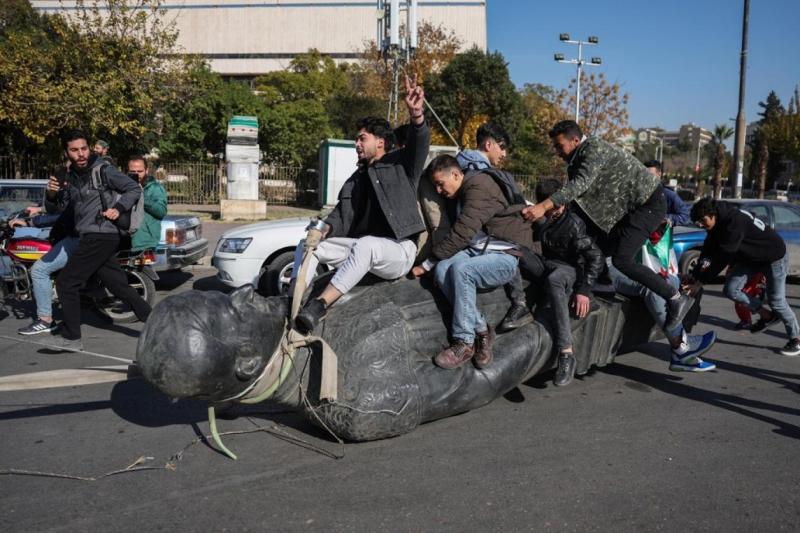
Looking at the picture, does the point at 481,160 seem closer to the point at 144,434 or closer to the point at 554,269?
the point at 554,269

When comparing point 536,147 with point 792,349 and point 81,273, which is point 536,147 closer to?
point 792,349

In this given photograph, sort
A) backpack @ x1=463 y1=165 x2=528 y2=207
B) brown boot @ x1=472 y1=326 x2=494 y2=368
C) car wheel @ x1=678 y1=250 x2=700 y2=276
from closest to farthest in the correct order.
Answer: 1. brown boot @ x1=472 y1=326 x2=494 y2=368
2. backpack @ x1=463 y1=165 x2=528 y2=207
3. car wheel @ x1=678 y1=250 x2=700 y2=276

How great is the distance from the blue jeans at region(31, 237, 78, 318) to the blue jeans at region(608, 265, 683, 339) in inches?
202

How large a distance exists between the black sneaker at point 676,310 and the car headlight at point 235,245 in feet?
17.2

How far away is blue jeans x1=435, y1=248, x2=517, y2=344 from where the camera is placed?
4.24 m

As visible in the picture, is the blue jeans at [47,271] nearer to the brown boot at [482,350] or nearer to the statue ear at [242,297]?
the statue ear at [242,297]

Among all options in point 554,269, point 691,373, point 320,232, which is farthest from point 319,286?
point 691,373

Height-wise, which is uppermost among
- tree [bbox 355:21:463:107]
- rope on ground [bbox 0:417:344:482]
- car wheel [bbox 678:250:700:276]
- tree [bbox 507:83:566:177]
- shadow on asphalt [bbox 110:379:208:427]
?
tree [bbox 355:21:463:107]

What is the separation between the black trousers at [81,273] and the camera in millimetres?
6074

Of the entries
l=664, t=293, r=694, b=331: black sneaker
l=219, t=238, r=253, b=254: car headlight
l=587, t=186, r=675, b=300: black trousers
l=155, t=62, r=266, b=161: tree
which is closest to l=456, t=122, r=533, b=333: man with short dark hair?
l=587, t=186, r=675, b=300: black trousers

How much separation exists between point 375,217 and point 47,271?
3.68 meters

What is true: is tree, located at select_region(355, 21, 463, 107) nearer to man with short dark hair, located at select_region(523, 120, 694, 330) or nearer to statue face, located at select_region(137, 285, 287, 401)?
man with short dark hair, located at select_region(523, 120, 694, 330)

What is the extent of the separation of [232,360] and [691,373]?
409 centimetres

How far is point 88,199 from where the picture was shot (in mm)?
6227
